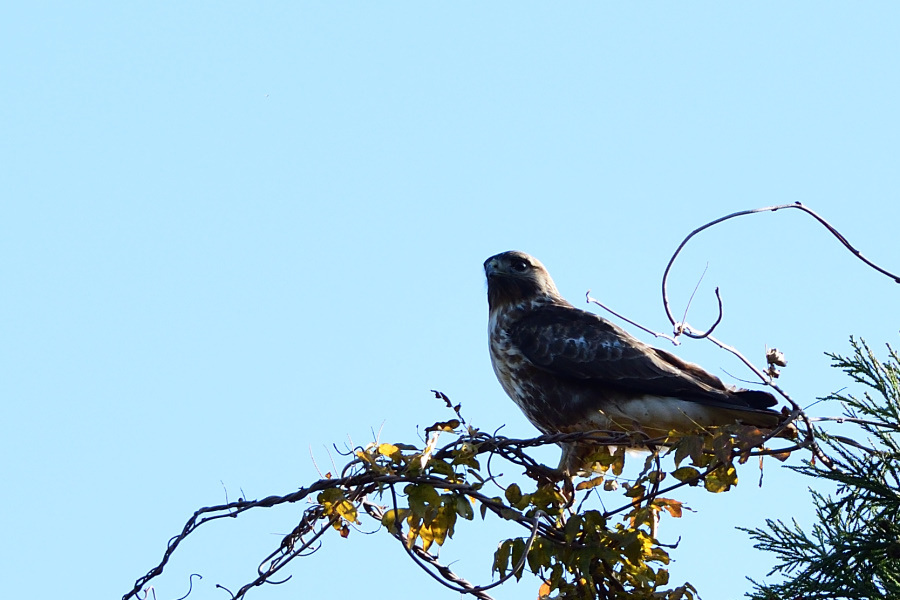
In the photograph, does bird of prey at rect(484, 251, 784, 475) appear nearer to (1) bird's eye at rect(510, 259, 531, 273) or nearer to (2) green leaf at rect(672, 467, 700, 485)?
(1) bird's eye at rect(510, 259, 531, 273)

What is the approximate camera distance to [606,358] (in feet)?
19.6

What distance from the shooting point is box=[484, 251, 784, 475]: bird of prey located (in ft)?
17.9

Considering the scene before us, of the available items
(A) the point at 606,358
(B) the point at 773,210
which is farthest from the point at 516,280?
(B) the point at 773,210

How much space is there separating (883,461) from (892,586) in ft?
1.37

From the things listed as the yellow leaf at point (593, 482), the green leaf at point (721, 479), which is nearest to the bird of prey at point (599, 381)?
the yellow leaf at point (593, 482)

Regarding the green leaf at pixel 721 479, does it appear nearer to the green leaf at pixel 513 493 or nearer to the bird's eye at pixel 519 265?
the green leaf at pixel 513 493

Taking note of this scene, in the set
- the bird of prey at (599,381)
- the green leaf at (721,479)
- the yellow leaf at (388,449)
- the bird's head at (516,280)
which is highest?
the bird's head at (516,280)

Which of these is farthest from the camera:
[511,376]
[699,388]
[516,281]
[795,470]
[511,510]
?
[516,281]

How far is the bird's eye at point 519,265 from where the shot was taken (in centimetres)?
713

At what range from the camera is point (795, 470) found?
12.9 feet

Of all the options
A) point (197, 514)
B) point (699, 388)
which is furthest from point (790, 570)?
point (197, 514)

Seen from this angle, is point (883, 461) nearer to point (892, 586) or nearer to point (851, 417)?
point (851, 417)

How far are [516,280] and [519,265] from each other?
14 cm

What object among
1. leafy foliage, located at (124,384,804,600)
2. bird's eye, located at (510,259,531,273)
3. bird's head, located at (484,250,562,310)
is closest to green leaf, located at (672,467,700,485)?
leafy foliage, located at (124,384,804,600)
